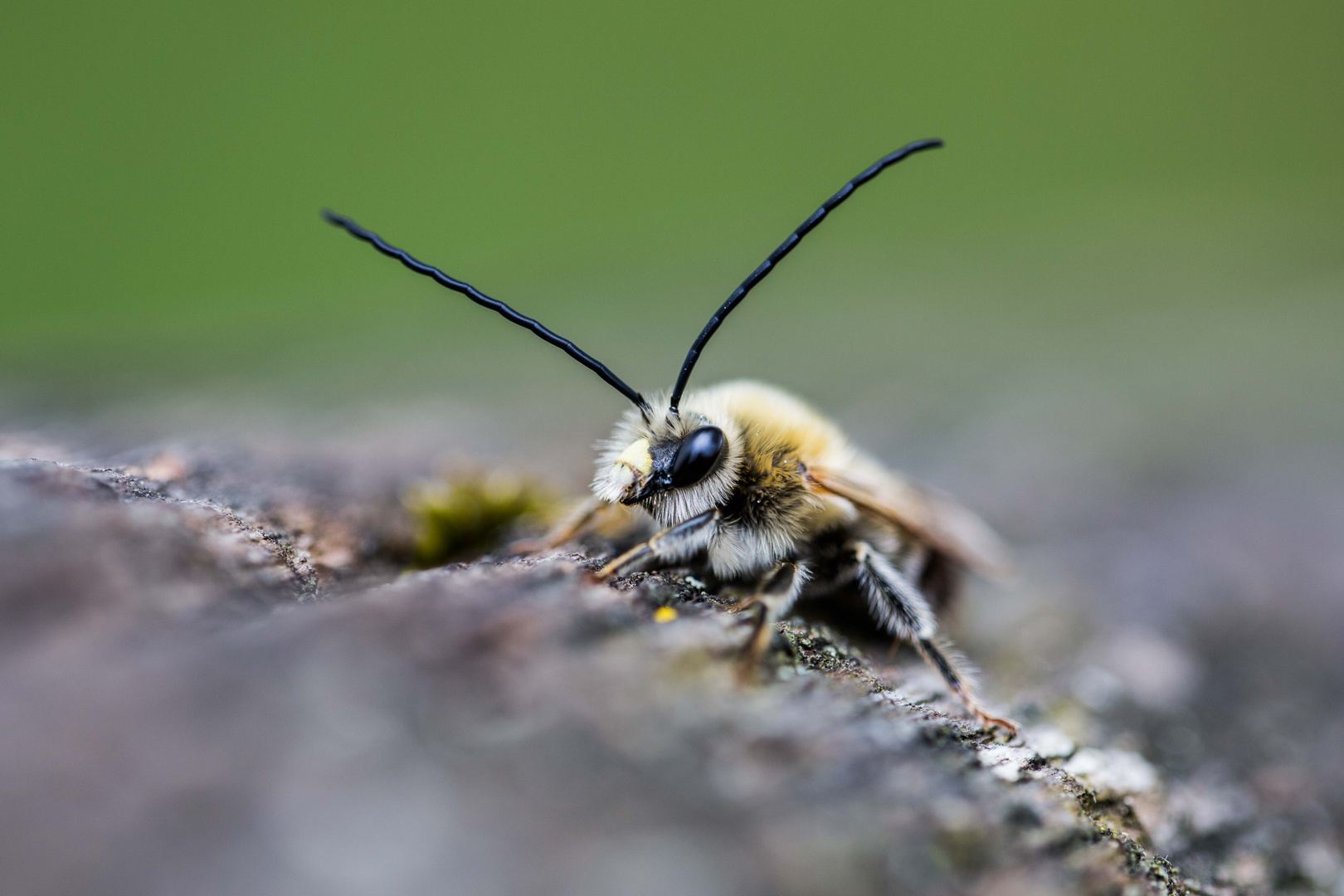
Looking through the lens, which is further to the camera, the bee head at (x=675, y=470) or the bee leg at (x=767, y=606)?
the bee head at (x=675, y=470)

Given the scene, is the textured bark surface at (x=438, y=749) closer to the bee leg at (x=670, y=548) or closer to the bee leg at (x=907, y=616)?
the bee leg at (x=670, y=548)

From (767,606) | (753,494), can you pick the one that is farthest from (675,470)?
(767,606)

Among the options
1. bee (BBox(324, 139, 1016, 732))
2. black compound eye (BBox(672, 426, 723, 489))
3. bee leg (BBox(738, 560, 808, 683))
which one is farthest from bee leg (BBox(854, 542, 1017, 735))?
black compound eye (BBox(672, 426, 723, 489))

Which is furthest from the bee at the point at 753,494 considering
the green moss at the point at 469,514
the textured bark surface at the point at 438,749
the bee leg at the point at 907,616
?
the textured bark surface at the point at 438,749

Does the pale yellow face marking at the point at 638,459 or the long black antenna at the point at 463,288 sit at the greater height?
the long black antenna at the point at 463,288

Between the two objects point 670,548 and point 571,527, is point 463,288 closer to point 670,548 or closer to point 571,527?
point 571,527

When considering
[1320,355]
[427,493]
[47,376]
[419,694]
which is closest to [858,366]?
[1320,355]
